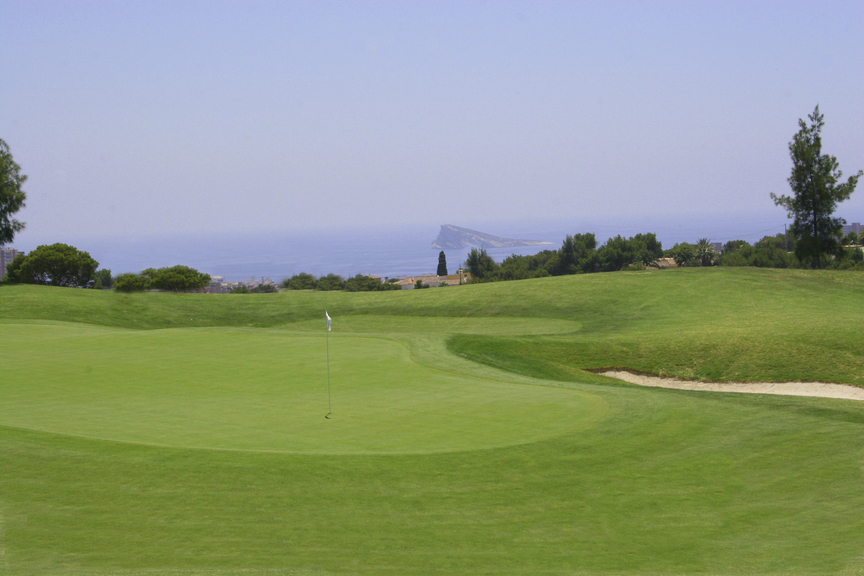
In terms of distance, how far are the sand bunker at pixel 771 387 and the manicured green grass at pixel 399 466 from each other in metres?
0.63

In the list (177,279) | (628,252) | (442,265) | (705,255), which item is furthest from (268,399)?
(442,265)

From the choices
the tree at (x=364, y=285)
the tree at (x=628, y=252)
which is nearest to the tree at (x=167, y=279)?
the tree at (x=364, y=285)

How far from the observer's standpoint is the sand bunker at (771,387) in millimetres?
21263

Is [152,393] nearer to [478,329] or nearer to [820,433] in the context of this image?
[820,433]

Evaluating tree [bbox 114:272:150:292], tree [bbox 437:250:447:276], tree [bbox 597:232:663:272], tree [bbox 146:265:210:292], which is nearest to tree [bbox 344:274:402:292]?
tree [bbox 146:265:210:292]

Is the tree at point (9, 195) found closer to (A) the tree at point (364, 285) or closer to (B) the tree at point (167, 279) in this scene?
(B) the tree at point (167, 279)

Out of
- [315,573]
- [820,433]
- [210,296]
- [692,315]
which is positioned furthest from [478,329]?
[315,573]

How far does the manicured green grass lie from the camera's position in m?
7.67

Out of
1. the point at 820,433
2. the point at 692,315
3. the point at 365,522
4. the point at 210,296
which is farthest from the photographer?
the point at 210,296

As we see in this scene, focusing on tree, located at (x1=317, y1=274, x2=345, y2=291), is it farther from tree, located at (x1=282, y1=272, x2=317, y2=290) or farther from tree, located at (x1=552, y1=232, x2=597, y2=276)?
tree, located at (x1=552, y1=232, x2=597, y2=276)

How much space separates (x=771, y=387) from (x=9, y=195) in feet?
170

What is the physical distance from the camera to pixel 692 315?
34250 mm

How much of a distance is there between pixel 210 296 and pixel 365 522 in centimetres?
4009

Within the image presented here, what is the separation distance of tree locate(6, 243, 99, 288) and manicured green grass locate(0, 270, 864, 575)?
115ft
